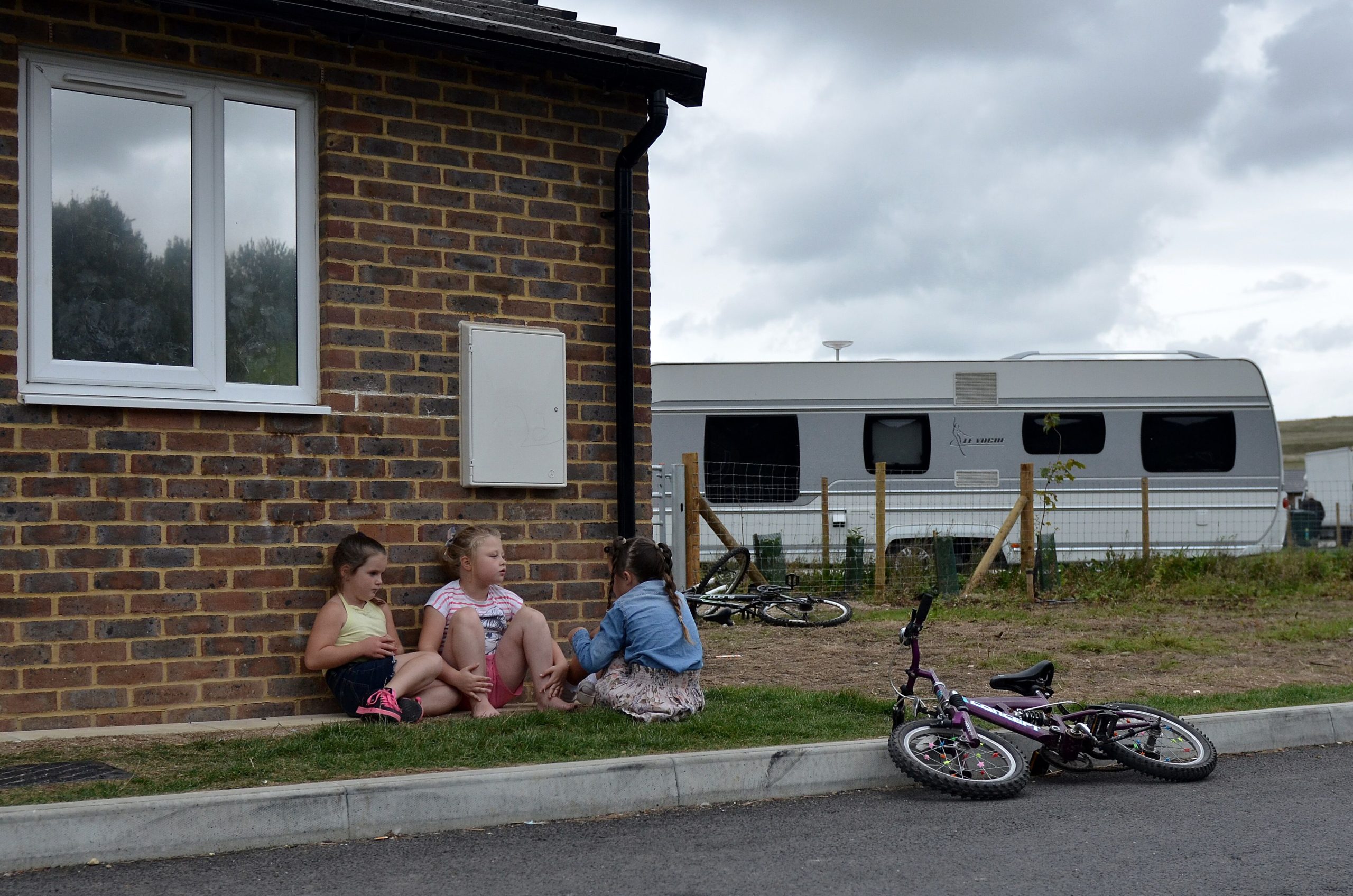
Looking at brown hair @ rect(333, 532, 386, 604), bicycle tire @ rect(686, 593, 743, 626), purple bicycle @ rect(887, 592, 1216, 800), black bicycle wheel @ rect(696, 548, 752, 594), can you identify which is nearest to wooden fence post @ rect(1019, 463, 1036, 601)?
black bicycle wheel @ rect(696, 548, 752, 594)

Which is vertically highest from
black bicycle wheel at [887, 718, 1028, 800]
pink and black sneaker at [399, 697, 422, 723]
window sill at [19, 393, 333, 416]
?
window sill at [19, 393, 333, 416]

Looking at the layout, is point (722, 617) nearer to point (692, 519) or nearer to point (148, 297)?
point (692, 519)

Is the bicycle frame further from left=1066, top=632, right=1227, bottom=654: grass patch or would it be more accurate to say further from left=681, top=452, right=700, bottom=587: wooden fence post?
left=681, top=452, right=700, bottom=587: wooden fence post

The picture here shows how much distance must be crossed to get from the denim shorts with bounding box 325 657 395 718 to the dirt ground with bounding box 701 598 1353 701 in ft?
7.20

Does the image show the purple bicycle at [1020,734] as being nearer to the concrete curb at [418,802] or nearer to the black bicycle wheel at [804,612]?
the concrete curb at [418,802]

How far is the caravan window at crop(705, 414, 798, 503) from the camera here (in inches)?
614

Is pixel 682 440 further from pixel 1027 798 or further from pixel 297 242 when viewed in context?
pixel 1027 798

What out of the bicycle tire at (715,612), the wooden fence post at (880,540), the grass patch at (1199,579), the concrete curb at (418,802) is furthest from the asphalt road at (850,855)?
the grass patch at (1199,579)

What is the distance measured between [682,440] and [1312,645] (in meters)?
7.57

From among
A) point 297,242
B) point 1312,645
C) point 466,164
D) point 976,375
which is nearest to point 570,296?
point 466,164

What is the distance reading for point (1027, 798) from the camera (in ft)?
16.9

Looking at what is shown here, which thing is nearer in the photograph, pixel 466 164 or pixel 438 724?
pixel 438 724

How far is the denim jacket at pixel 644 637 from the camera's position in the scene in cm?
596

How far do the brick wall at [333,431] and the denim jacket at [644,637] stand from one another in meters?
0.83
